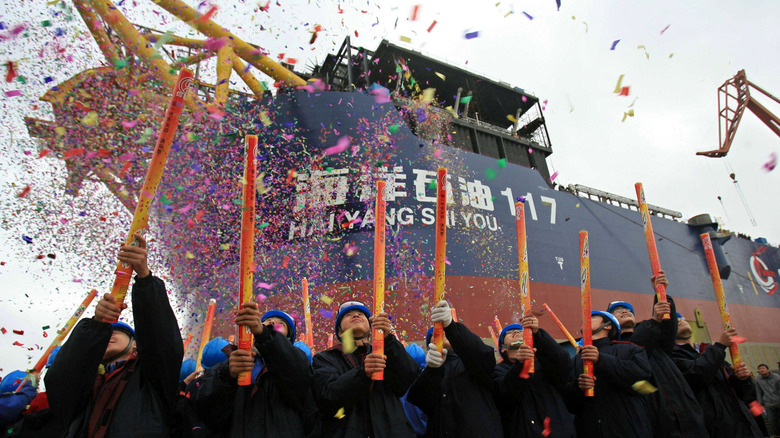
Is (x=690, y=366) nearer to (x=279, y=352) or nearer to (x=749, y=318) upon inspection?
(x=279, y=352)

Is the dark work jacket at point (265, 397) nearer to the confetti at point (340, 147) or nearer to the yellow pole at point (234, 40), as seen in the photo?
the confetti at point (340, 147)

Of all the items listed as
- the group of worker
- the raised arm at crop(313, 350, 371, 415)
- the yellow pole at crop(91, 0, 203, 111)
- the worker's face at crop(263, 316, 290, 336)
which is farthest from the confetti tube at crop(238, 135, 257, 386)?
the yellow pole at crop(91, 0, 203, 111)

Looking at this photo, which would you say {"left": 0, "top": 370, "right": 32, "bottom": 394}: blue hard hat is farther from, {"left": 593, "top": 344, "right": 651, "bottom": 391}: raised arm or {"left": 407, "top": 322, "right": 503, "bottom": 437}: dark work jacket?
{"left": 593, "top": 344, "right": 651, "bottom": 391}: raised arm

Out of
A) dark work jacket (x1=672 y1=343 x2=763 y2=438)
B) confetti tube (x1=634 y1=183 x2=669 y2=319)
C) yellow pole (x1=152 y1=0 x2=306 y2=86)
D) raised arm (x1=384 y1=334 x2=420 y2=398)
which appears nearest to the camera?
raised arm (x1=384 y1=334 x2=420 y2=398)

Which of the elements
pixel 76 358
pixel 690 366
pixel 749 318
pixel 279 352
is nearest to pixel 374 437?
pixel 279 352

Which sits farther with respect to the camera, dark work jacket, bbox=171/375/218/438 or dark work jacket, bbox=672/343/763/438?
dark work jacket, bbox=672/343/763/438

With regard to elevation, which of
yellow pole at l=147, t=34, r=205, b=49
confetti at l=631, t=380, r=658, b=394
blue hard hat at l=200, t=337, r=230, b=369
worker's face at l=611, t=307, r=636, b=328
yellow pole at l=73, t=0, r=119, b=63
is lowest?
confetti at l=631, t=380, r=658, b=394

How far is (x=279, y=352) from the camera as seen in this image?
2578 millimetres

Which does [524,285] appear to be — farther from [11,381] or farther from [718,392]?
[11,381]

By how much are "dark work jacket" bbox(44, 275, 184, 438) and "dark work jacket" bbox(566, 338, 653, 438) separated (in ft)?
9.88

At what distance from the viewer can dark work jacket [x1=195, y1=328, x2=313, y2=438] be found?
2.55 m

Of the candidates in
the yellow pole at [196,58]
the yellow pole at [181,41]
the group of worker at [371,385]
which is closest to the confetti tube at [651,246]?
the group of worker at [371,385]

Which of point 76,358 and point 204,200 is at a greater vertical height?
point 204,200

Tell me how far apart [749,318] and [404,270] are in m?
18.9
